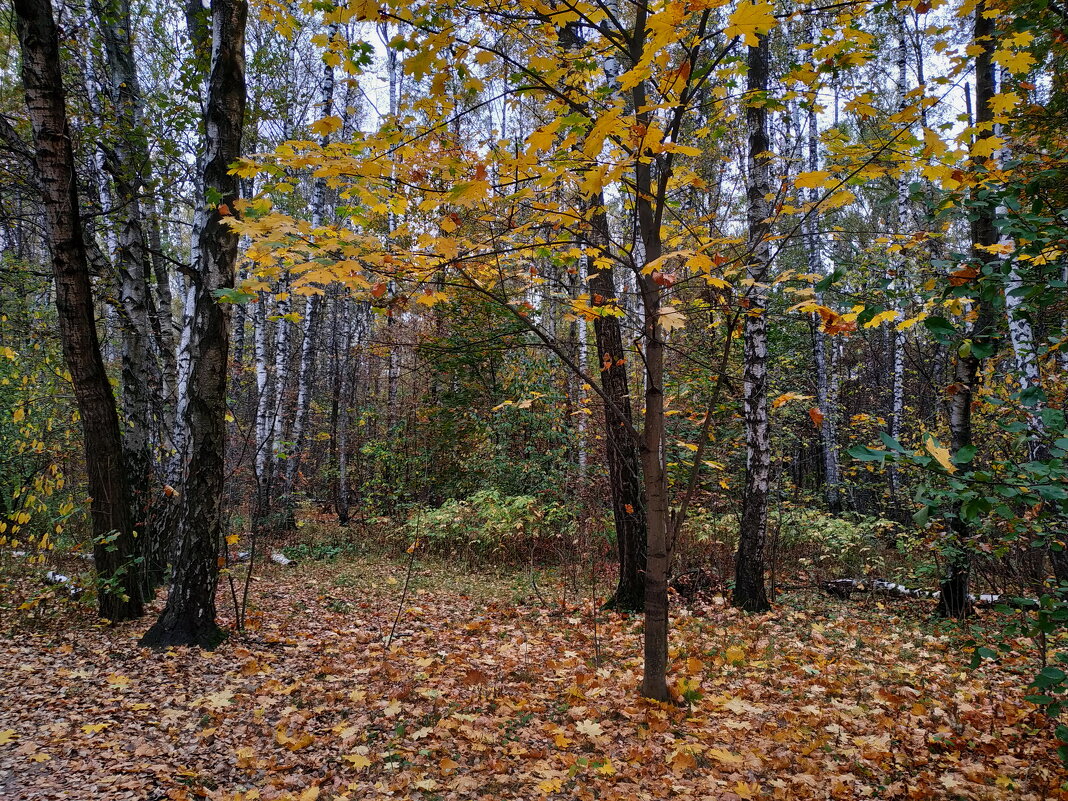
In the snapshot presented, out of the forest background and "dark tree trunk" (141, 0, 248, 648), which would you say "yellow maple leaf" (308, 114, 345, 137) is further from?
"dark tree trunk" (141, 0, 248, 648)

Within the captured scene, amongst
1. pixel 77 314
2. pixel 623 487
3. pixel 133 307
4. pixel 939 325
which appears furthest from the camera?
pixel 133 307

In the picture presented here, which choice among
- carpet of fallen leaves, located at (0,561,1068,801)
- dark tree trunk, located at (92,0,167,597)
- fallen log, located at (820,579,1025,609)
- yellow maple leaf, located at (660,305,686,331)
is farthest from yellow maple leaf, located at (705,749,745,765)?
dark tree trunk, located at (92,0,167,597)

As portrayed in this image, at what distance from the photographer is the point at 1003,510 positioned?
2055mm

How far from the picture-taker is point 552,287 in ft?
10.4

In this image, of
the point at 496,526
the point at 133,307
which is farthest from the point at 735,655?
the point at 133,307

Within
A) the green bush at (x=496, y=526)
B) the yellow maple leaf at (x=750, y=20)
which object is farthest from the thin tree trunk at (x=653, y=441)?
the green bush at (x=496, y=526)

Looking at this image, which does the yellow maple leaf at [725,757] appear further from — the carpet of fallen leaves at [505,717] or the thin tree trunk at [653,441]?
the thin tree trunk at [653,441]

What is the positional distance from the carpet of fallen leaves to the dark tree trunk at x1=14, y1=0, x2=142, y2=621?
65 centimetres

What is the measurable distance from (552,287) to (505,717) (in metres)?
2.72

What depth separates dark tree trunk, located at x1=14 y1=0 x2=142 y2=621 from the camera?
14.5ft

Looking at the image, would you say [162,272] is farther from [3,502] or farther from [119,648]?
[3,502]

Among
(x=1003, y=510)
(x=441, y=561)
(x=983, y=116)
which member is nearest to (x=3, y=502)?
(x=441, y=561)

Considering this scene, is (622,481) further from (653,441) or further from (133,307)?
(133,307)

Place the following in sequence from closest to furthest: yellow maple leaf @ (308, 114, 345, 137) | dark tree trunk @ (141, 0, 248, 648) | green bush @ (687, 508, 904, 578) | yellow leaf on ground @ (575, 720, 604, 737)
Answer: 1. yellow maple leaf @ (308, 114, 345, 137)
2. yellow leaf on ground @ (575, 720, 604, 737)
3. dark tree trunk @ (141, 0, 248, 648)
4. green bush @ (687, 508, 904, 578)
